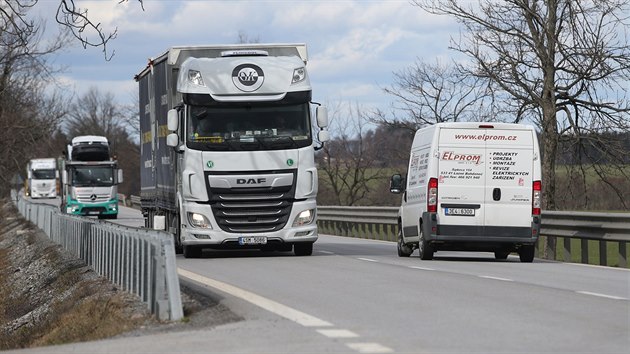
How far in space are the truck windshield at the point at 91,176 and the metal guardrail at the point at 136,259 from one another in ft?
109

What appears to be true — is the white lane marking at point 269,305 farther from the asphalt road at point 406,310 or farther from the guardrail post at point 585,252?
the guardrail post at point 585,252

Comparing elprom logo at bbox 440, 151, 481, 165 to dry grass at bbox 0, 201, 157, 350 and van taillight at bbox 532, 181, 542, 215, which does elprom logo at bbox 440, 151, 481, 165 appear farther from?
dry grass at bbox 0, 201, 157, 350

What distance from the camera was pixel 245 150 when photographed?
21.1 m

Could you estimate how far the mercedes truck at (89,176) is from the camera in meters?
57.3

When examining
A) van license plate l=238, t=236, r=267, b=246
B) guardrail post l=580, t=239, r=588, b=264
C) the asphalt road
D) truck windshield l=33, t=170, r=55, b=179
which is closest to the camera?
→ the asphalt road

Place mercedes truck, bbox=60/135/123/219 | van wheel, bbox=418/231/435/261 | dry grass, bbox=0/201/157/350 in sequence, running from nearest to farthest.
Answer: dry grass, bbox=0/201/157/350 < van wheel, bbox=418/231/435/261 < mercedes truck, bbox=60/135/123/219

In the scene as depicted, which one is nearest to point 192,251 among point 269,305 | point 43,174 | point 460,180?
point 460,180

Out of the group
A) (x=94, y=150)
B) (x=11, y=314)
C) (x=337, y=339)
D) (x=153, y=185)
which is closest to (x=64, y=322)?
(x=337, y=339)

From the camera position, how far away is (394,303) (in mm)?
12188

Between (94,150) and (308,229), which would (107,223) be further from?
(94,150)

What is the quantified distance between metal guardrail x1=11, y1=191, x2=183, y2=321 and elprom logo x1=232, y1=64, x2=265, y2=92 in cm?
342

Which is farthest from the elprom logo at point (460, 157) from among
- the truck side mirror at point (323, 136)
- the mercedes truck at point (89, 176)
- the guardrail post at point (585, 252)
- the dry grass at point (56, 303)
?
the mercedes truck at point (89, 176)

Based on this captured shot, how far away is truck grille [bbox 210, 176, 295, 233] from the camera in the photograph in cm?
2117

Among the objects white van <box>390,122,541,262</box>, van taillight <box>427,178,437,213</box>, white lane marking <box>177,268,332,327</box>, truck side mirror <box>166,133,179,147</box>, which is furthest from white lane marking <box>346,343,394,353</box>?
truck side mirror <box>166,133,179,147</box>
